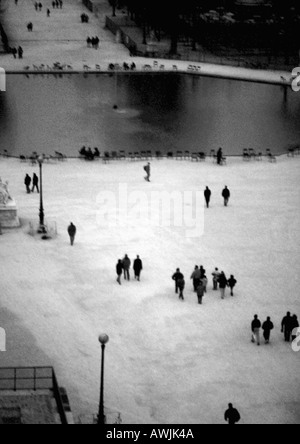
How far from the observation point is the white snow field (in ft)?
154

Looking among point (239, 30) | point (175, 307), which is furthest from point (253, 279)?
point (239, 30)

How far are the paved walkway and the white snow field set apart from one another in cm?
3942

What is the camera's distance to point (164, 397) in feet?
153

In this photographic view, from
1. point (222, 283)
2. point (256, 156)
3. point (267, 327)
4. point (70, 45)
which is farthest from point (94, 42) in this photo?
point (267, 327)

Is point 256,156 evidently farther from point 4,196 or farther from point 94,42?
point 94,42

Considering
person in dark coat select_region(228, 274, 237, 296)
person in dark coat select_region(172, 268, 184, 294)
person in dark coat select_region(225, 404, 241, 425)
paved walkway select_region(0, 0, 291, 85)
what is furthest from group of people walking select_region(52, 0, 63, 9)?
person in dark coat select_region(225, 404, 241, 425)

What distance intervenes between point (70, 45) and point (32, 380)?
3161 inches

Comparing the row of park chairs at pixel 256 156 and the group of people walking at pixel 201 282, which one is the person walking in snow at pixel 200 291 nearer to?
the group of people walking at pixel 201 282

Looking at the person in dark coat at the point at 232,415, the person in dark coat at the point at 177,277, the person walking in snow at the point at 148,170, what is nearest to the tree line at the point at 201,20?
the person walking in snow at the point at 148,170

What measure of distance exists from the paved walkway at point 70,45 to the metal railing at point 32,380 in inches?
2597

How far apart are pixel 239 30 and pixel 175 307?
71.2 metres

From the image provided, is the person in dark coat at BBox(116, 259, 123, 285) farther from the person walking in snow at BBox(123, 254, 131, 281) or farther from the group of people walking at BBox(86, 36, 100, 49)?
the group of people walking at BBox(86, 36, 100, 49)

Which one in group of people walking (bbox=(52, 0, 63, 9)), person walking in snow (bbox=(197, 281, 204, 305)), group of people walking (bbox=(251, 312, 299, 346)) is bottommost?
group of people walking (bbox=(251, 312, 299, 346))

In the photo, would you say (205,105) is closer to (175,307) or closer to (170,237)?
(170,237)
